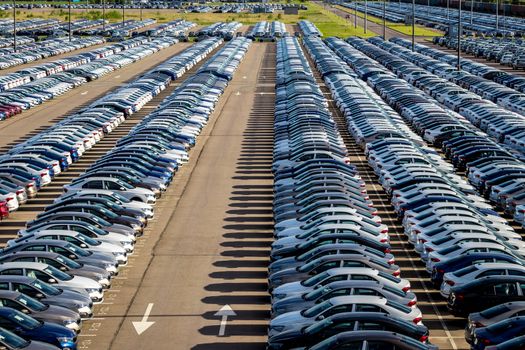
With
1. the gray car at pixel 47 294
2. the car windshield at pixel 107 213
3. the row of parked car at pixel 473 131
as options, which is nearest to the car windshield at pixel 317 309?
the gray car at pixel 47 294

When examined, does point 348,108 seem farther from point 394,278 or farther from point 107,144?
point 394,278

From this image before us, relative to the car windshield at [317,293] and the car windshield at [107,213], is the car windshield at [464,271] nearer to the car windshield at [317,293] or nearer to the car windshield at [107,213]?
the car windshield at [317,293]

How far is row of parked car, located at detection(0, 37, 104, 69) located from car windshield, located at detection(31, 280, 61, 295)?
7996 cm

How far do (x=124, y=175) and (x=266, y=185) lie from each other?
7305 millimetres

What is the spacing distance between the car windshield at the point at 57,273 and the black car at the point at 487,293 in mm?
11030

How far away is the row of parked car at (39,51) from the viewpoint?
106475 mm

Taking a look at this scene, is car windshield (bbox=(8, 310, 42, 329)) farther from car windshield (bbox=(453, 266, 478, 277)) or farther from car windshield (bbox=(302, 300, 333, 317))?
car windshield (bbox=(453, 266, 478, 277))

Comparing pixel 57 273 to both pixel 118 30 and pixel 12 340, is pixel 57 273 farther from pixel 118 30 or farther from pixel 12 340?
pixel 118 30

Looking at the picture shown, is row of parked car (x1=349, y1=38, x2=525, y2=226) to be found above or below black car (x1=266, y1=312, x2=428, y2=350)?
above

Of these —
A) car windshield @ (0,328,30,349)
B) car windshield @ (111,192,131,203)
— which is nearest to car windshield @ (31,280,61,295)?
car windshield @ (0,328,30,349)

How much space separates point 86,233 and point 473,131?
25481 millimetres

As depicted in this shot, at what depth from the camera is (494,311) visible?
76.4 feet

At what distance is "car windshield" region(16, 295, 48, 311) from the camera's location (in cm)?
2353

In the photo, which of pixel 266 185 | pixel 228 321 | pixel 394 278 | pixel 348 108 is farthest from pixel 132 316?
pixel 348 108
